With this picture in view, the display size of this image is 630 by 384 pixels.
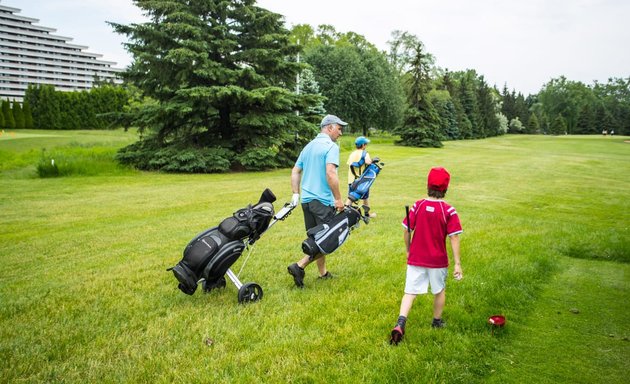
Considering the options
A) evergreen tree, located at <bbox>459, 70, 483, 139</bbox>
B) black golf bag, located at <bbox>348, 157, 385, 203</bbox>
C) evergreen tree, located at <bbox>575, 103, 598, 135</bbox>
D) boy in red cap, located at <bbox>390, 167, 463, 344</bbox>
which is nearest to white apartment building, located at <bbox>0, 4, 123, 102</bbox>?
evergreen tree, located at <bbox>459, 70, 483, 139</bbox>

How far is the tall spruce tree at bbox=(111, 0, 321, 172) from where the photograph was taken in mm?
19984

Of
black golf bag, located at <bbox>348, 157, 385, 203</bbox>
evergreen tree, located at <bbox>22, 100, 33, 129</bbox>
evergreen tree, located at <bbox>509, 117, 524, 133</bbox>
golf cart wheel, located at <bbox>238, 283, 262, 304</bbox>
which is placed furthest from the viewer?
evergreen tree, located at <bbox>509, 117, 524, 133</bbox>

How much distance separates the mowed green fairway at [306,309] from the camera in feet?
11.7

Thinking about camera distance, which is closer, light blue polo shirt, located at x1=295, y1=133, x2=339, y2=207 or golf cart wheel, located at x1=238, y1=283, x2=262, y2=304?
golf cart wheel, located at x1=238, y1=283, x2=262, y2=304

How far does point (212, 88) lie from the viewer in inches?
769

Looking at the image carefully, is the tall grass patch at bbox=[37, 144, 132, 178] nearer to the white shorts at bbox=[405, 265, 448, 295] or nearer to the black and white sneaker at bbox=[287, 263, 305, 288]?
the black and white sneaker at bbox=[287, 263, 305, 288]

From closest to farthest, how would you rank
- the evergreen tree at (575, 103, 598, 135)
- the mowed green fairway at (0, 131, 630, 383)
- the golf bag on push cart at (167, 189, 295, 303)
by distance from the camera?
the mowed green fairway at (0, 131, 630, 383) < the golf bag on push cart at (167, 189, 295, 303) < the evergreen tree at (575, 103, 598, 135)

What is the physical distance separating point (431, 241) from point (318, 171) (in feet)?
6.03

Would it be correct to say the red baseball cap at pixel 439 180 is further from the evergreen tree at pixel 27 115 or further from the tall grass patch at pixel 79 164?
the evergreen tree at pixel 27 115

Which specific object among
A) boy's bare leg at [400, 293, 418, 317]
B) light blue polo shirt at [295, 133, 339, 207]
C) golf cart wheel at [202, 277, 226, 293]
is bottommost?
golf cart wheel at [202, 277, 226, 293]

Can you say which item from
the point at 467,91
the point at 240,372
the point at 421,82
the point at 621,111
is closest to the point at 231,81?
the point at 240,372

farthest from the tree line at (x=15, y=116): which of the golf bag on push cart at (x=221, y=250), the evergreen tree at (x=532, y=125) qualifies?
the evergreen tree at (x=532, y=125)

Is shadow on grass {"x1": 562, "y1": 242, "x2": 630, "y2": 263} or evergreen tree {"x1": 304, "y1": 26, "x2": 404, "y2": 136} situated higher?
evergreen tree {"x1": 304, "y1": 26, "x2": 404, "y2": 136}

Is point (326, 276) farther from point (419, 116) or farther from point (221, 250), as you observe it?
point (419, 116)
